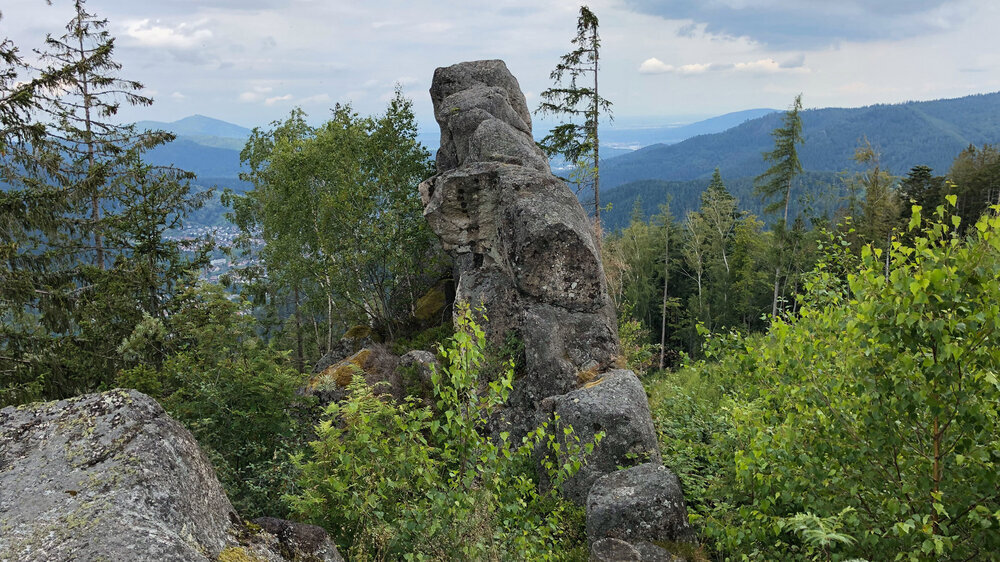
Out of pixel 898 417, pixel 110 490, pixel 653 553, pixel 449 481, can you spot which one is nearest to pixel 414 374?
pixel 653 553

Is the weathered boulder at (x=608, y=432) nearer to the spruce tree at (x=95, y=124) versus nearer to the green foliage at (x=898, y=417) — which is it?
the green foliage at (x=898, y=417)

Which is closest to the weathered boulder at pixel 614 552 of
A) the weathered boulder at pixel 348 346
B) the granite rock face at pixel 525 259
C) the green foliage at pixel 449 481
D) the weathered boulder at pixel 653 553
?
the weathered boulder at pixel 653 553

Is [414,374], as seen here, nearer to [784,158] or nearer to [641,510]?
[641,510]

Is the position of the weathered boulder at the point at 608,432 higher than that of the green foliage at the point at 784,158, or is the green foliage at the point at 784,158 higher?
the green foliage at the point at 784,158

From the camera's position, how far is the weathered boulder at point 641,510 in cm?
927

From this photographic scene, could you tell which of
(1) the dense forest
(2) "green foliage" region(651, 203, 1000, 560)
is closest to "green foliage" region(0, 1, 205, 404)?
(1) the dense forest

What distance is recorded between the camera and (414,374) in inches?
727

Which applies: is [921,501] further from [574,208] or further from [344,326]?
[344,326]

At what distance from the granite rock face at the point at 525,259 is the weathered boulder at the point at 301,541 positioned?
970 cm

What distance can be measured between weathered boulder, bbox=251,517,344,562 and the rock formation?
4.92m

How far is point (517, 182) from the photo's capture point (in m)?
18.6

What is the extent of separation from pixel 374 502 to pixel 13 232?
14.8m

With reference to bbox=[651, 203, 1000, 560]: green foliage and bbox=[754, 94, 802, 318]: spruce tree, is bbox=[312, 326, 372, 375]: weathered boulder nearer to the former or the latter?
bbox=[651, 203, 1000, 560]: green foliage

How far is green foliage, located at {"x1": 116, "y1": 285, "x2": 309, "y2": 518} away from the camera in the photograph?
916 cm
